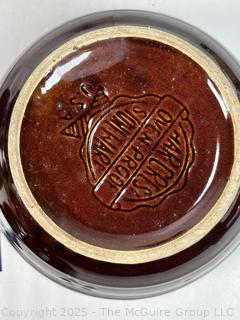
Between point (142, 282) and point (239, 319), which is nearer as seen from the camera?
point (142, 282)

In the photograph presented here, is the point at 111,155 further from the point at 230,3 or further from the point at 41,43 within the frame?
the point at 230,3

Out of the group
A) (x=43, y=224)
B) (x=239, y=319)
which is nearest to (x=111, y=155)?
(x=43, y=224)

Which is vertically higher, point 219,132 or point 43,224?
point 219,132

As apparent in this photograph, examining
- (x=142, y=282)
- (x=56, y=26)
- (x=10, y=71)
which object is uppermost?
(x=56, y=26)
